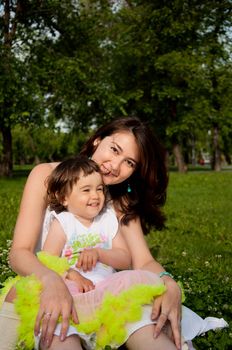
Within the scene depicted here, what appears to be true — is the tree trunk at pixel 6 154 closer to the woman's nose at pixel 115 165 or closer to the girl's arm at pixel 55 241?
the woman's nose at pixel 115 165

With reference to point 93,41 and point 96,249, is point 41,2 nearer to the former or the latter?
point 93,41

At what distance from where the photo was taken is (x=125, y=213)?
16.9ft

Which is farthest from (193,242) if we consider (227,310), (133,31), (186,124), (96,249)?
(133,31)

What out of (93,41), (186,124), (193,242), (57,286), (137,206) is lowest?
(193,242)

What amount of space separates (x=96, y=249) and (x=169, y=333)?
35.3 inches

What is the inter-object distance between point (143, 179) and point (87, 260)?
3.80 feet

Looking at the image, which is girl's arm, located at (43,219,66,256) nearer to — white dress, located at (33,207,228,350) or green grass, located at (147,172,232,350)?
white dress, located at (33,207,228,350)

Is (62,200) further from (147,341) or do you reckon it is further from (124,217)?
(147,341)

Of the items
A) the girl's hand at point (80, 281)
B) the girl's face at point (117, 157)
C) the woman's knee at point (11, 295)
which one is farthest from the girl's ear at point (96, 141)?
the woman's knee at point (11, 295)

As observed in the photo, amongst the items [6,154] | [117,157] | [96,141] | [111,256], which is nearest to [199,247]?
[96,141]

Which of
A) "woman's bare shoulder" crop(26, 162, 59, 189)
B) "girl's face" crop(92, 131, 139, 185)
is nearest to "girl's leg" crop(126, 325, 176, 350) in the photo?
"girl's face" crop(92, 131, 139, 185)

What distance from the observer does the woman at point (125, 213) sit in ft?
12.4

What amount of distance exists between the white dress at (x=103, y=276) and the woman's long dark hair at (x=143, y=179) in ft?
1.07

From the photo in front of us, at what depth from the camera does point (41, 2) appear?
3119 centimetres
